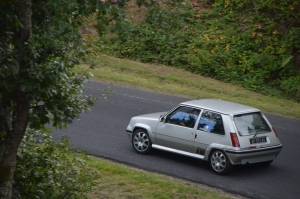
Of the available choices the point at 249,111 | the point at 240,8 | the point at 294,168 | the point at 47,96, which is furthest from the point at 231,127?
the point at 240,8

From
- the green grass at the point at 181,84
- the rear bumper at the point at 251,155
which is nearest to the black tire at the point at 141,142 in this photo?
the rear bumper at the point at 251,155

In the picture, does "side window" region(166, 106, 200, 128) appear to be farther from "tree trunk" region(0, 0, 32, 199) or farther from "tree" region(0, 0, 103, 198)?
"tree trunk" region(0, 0, 32, 199)

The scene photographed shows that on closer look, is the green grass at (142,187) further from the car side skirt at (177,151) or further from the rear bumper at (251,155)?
the car side skirt at (177,151)

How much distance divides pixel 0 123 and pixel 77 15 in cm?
170

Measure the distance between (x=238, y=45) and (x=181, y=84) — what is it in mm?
4996

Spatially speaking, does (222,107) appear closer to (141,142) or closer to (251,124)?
(251,124)

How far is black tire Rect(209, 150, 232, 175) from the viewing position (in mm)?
11696

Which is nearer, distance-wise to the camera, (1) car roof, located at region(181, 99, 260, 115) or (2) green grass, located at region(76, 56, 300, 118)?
(1) car roof, located at region(181, 99, 260, 115)

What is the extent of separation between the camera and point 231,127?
11.7m

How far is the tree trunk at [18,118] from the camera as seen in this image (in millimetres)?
5961

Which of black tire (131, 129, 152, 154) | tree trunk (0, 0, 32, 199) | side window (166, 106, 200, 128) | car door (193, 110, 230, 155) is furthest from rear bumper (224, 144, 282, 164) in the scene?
tree trunk (0, 0, 32, 199)

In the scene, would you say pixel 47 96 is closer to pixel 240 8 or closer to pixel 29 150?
pixel 29 150

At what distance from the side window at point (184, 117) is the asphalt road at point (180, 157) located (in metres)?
0.92

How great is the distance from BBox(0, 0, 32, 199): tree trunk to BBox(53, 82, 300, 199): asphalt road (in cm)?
569
